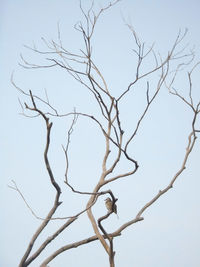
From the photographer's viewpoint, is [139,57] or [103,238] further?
[139,57]

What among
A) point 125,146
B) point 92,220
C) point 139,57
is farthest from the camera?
point 139,57

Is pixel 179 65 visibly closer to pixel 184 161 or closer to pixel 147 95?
pixel 147 95

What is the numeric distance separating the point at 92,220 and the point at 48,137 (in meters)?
0.78

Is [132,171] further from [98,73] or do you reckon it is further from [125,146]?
[98,73]

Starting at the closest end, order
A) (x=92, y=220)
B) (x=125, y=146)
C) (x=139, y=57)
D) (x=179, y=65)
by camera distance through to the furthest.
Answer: (x=125, y=146)
(x=92, y=220)
(x=139, y=57)
(x=179, y=65)

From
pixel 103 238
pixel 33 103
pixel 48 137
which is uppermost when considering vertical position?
pixel 33 103

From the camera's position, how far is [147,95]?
2799 mm

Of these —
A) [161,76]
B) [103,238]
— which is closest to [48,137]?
[103,238]

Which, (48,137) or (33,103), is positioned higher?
(33,103)

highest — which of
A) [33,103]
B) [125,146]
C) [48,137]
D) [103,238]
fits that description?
[33,103]

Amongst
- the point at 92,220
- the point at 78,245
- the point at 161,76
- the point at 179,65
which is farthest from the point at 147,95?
the point at 78,245

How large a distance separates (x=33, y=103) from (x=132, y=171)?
3.09 ft

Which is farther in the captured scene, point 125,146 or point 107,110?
point 107,110

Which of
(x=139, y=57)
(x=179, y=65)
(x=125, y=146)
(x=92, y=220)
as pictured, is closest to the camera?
(x=125, y=146)
